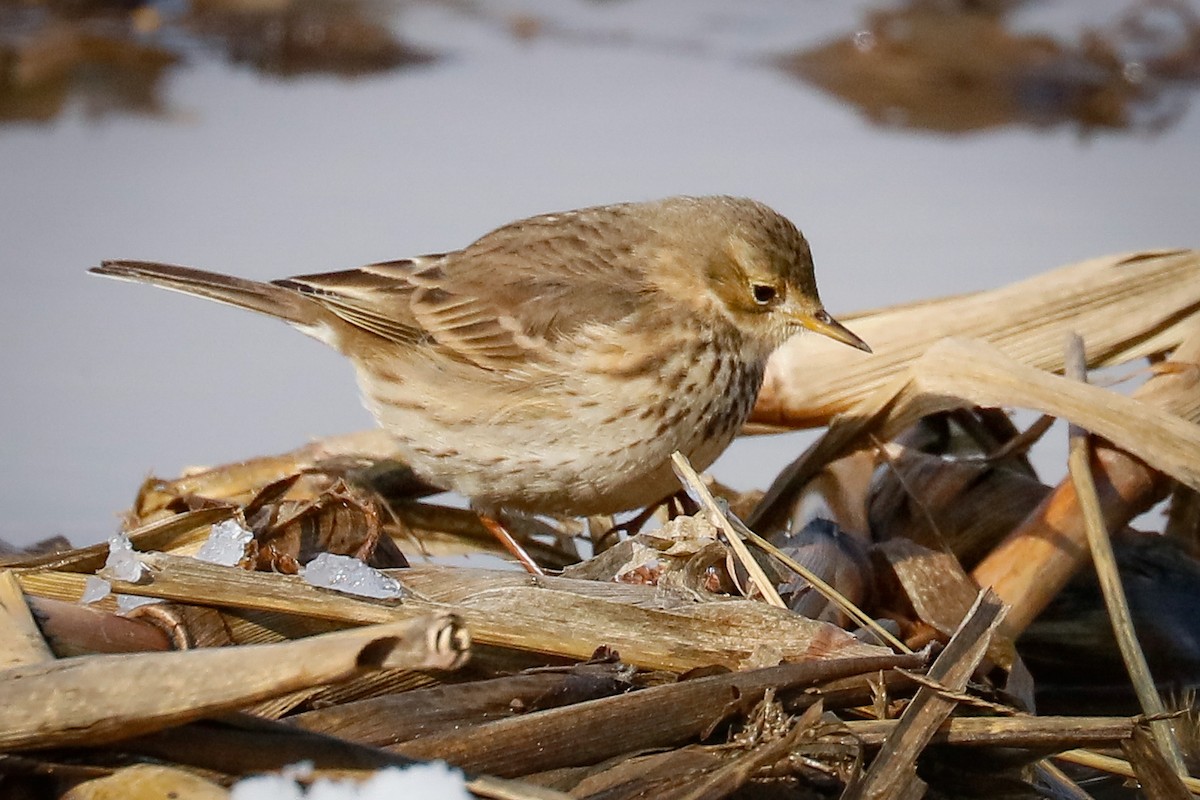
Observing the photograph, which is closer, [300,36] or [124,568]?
[124,568]

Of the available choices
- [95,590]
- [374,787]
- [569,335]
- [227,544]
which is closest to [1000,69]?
[569,335]

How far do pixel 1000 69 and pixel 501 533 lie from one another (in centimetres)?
507

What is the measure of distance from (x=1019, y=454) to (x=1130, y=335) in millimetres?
499

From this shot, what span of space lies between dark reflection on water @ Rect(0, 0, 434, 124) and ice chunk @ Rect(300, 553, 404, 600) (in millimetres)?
5257

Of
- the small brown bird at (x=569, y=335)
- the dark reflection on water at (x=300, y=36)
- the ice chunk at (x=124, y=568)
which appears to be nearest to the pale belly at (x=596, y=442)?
the small brown bird at (x=569, y=335)

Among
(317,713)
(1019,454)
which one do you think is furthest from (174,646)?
(1019,454)

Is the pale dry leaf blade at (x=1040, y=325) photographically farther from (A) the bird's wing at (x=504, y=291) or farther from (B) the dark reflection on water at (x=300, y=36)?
(B) the dark reflection on water at (x=300, y=36)

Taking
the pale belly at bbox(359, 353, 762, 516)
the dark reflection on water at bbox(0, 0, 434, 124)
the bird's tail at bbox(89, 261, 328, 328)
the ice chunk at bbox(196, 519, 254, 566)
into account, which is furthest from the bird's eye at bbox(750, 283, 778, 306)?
the dark reflection on water at bbox(0, 0, 434, 124)

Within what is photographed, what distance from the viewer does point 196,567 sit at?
123 inches

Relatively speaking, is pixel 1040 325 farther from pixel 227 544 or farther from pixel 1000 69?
pixel 1000 69

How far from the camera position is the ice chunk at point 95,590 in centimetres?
320

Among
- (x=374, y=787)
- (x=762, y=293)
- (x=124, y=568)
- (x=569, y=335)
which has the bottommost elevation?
(x=374, y=787)

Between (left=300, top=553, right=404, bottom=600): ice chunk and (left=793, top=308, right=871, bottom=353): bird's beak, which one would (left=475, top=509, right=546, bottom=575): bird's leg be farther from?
(left=300, top=553, right=404, bottom=600): ice chunk

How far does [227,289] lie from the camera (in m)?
5.13
